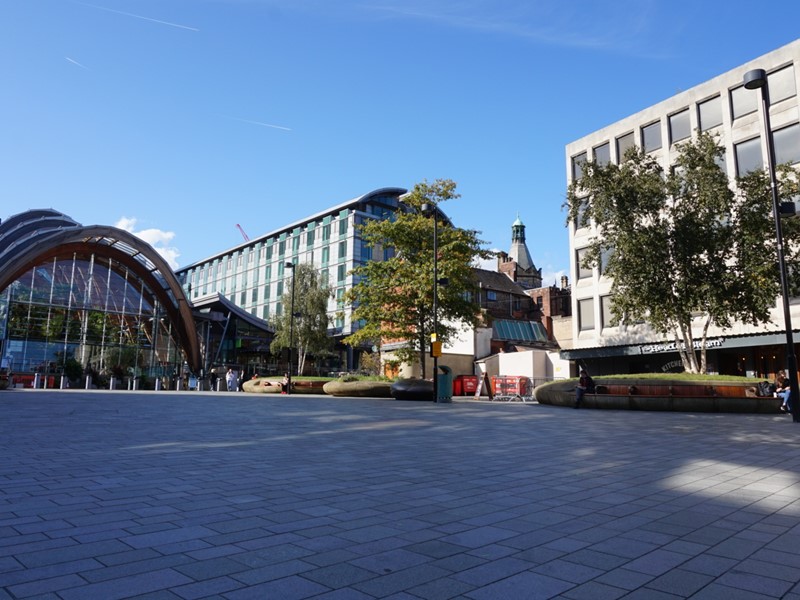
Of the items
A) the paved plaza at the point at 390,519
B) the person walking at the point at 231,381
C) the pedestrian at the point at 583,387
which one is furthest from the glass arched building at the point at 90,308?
the paved plaza at the point at 390,519

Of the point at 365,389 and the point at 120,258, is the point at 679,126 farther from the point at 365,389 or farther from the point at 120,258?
the point at 120,258

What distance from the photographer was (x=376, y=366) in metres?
46.2

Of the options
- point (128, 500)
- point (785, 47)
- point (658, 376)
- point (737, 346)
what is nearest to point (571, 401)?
point (658, 376)

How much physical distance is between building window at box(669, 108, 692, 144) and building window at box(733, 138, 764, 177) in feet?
10.2

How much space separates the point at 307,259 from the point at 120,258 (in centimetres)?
2999

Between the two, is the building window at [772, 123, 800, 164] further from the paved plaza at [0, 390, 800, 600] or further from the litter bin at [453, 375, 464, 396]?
the paved plaza at [0, 390, 800, 600]

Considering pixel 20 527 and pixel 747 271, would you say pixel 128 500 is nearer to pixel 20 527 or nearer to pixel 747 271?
pixel 20 527

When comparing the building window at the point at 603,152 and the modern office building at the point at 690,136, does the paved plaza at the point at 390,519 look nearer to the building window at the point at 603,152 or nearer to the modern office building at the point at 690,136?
the modern office building at the point at 690,136

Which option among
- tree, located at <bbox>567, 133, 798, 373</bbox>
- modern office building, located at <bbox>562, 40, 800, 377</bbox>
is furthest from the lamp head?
modern office building, located at <bbox>562, 40, 800, 377</bbox>

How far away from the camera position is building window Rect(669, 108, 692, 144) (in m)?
33.8

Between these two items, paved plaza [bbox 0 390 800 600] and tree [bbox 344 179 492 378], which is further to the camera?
tree [bbox 344 179 492 378]

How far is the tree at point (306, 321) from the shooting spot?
4959 cm

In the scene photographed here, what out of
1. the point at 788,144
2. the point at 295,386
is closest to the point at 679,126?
the point at 788,144

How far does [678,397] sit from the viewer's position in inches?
792
